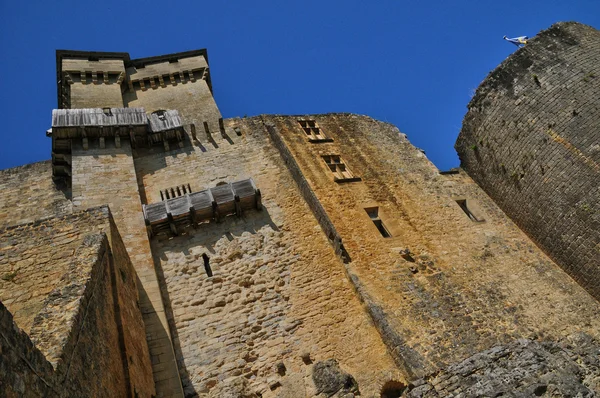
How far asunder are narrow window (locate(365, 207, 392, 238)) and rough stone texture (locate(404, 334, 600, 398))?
14.3ft

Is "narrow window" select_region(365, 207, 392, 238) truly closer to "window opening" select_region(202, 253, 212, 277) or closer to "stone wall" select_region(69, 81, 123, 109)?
"window opening" select_region(202, 253, 212, 277)

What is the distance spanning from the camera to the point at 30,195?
13977mm

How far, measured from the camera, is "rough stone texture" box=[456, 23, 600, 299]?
1171 centimetres

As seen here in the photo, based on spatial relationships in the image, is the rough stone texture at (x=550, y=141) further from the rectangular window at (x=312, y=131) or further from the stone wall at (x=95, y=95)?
the stone wall at (x=95, y=95)

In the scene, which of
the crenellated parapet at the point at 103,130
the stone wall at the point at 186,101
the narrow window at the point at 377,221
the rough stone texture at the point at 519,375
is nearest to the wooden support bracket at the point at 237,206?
the narrow window at the point at 377,221

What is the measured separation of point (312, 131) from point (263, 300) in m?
7.37

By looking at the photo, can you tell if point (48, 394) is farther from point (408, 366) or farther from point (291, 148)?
point (291, 148)

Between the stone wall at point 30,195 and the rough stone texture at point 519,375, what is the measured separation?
1091 centimetres

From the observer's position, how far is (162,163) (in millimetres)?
14062

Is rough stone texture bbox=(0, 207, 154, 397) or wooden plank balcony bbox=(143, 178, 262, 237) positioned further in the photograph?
wooden plank balcony bbox=(143, 178, 262, 237)

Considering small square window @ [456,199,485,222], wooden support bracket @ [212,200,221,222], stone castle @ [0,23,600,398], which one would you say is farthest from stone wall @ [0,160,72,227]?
small square window @ [456,199,485,222]

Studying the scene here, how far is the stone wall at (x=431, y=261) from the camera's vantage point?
10016mm

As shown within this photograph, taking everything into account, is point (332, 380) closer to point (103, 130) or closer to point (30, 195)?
point (103, 130)

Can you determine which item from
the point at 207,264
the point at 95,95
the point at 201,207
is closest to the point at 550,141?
the point at 201,207
